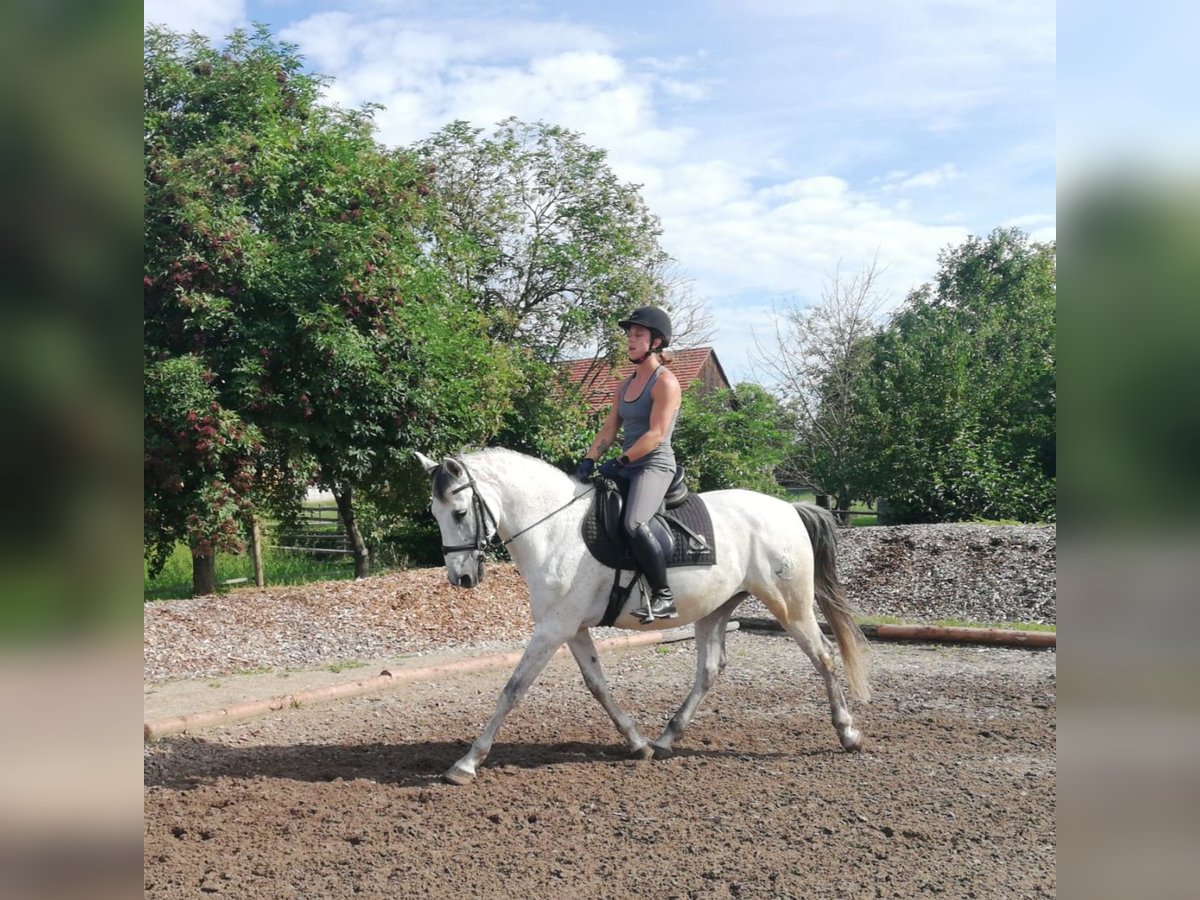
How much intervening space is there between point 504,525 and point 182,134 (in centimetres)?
1004

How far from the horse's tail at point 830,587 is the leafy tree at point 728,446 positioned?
1027 centimetres

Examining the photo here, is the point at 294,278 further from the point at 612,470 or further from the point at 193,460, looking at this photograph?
the point at 612,470

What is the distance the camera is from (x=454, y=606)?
36.2ft

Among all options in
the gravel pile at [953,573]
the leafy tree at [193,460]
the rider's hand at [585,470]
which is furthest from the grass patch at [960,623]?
the leafy tree at [193,460]

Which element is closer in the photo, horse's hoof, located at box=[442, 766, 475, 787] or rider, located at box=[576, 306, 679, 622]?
horse's hoof, located at box=[442, 766, 475, 787]

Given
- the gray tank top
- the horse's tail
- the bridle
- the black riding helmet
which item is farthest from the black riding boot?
the horse's tail

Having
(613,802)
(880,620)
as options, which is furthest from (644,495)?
(880,620)

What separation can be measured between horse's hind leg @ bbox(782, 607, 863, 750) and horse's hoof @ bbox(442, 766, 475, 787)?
2176 mm

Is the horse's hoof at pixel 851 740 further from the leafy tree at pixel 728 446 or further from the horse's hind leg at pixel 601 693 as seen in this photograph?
the leafy tree at pixel 728 446

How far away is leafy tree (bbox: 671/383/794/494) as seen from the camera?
17.0 metres

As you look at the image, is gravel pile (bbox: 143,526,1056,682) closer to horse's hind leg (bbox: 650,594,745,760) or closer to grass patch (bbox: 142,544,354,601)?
horse's hind leg (bbox: 650,594,745,760)
